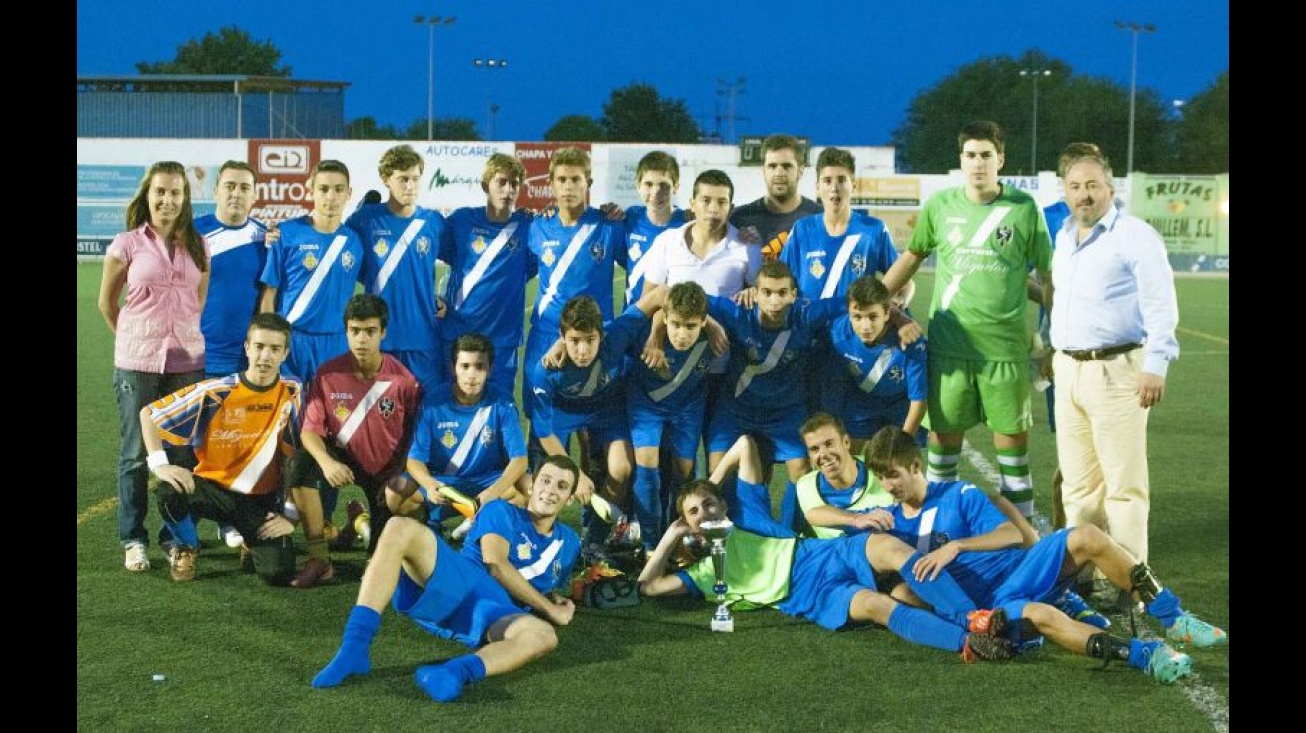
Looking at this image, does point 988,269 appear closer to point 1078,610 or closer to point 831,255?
point 831,255

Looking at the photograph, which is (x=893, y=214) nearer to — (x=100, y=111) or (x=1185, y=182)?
(x=1185, y=182)

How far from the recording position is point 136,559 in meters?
6.48

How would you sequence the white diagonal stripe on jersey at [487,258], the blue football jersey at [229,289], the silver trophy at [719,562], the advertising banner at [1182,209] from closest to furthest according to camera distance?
1. the silver trophy at [719,562]
2. the blue football jersey at [229,289]
3. the white diagonal stripe on jersey at [487,258]
4. the advertising banner at [1182,209]

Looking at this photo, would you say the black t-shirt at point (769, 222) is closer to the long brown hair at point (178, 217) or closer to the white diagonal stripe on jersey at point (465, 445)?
the white diagonal stripe on jersey at point (465, 445)

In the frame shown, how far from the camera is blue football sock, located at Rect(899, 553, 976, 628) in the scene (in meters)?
5.34

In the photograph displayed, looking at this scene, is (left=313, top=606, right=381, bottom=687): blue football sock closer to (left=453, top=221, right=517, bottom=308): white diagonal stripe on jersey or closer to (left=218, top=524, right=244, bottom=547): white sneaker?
(left=218, top=524, right=244, bottom=547): white sneaker

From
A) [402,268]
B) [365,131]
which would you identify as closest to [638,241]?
[402,268]

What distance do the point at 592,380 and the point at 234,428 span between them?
63.3 inches

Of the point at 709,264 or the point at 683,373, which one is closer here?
the point at 683,373

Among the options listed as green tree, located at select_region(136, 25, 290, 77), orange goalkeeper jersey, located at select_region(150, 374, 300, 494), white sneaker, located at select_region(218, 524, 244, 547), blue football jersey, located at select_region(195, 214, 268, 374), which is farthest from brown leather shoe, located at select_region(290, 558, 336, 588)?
green tree, located at select_region(136, 25, 290, 77)

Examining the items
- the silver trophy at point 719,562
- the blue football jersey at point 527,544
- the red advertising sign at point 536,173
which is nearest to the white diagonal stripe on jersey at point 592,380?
the blue football jersey at point 527,544

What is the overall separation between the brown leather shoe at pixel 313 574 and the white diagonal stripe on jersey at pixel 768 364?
2.00 meters

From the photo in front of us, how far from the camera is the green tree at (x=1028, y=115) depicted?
76.8 meters

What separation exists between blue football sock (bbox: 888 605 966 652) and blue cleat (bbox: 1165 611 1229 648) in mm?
847
